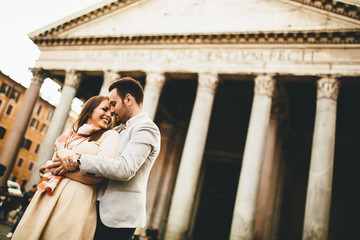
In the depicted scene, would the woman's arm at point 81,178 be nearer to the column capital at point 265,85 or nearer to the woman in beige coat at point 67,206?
the woman in beige coat at point 67,206

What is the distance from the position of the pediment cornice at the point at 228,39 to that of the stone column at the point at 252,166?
1.49 meters

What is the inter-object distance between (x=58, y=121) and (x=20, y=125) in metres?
2.39

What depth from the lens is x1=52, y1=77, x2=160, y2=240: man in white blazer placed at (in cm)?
181

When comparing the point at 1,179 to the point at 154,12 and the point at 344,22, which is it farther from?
the point at 344,22

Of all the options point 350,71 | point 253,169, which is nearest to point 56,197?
point 253,169

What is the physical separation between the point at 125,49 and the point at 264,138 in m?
7.17

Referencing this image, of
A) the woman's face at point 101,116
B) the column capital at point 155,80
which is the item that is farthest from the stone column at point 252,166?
the woman's face at point 101,116

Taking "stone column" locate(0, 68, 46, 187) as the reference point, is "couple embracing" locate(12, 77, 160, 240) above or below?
below

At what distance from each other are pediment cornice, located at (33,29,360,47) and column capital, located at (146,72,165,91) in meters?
1.43

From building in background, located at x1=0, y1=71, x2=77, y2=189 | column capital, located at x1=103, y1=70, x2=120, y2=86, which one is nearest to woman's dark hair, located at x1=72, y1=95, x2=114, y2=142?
column capital, located at x1=103, y1=70, x2=120, y2=86

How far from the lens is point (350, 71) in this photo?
8.80 meters

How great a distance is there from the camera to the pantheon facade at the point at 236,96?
8.96 m

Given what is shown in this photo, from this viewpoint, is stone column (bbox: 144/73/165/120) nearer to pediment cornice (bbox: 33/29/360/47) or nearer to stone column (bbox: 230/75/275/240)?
pediment cornice (bbox: 33/29/360/47)

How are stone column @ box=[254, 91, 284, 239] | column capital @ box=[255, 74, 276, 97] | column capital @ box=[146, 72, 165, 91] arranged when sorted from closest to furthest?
column capital @ box=[255, 74, 276, 97] < stone column @ box=[254, 91, 284, 239] < column capital @ box=[146, 72, 165, 91]
